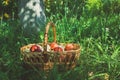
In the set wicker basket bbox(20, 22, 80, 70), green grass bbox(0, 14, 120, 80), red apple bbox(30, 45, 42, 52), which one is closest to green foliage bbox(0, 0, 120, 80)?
green grass bbox(0, 14, 120, 80)

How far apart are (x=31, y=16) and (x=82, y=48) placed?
1.54 m

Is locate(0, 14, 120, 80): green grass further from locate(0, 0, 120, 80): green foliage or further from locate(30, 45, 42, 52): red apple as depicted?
locate(30, 45, 42, 52): red apple

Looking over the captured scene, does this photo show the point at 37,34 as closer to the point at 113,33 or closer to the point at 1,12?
the point at 113,33

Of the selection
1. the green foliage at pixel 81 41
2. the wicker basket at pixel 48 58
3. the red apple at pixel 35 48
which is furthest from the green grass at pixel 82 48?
the red apple at pixel 35 48

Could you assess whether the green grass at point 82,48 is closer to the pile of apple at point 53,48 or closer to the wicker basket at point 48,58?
the wicker basket at point 48,58

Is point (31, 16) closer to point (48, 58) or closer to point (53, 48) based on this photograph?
point (53, 48)

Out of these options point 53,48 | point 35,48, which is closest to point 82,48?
point 53,48

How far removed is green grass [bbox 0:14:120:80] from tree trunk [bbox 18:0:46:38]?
17 cm

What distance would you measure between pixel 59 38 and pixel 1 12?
247 centimetres

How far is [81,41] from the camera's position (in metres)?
6.24

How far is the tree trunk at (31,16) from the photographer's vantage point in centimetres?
693

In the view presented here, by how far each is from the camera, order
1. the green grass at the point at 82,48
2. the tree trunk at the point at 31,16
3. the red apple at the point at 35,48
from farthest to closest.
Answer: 1. the tree trunk at the point at 31,16
2. the red apple at the point at 35,48
3. the green grass at the point at 82,48

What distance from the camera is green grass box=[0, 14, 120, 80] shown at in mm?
4882

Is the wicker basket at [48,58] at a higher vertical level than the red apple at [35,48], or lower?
lower
